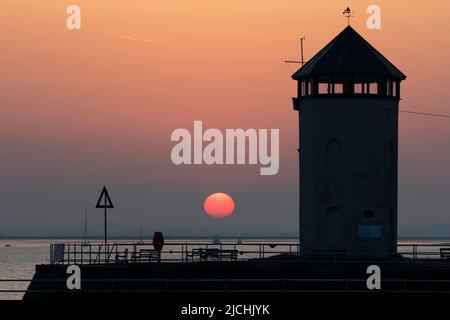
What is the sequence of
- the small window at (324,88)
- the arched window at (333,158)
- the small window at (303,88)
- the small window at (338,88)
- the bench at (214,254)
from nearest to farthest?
the bench at (214,254) → the arched window at (333,158) → the small window at (338,88) → the small window at (324,88) → the small window at (303,88)

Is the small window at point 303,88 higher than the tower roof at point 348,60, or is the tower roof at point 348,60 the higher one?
the tower roof at point 348,60

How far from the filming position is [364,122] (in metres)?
57.6

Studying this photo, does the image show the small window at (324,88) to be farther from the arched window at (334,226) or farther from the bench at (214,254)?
the bench at (214,254)

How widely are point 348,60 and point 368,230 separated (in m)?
9.03

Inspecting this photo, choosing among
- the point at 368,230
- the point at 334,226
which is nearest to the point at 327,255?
the point at 334,226

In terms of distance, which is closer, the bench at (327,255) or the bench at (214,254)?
the bench at (214,254)

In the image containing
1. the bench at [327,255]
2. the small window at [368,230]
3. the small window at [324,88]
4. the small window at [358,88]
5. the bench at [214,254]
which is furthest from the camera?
the small window at [324,88]

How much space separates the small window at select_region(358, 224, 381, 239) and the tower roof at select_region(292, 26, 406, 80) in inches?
314

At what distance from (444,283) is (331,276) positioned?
4.97m

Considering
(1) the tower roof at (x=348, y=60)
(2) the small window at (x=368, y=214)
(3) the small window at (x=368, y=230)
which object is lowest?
(3) the small window at (x=368, y=230)

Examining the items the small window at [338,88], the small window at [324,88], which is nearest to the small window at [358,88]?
the small window at [338,88]

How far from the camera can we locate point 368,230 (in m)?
57.3

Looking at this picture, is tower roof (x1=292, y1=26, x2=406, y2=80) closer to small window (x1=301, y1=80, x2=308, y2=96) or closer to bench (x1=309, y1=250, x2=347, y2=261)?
small window (x1=301, y1=80, x2=308, y2=96)

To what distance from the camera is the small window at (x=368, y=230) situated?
188ft
